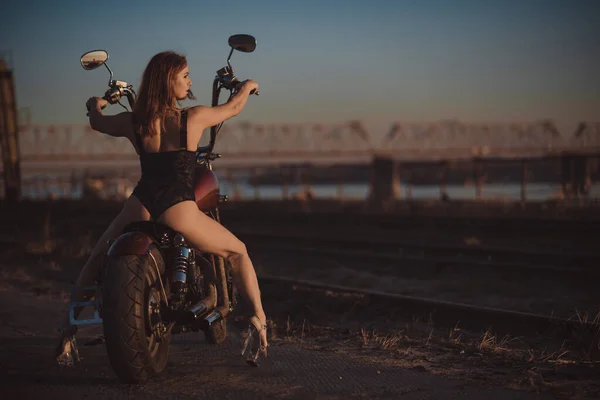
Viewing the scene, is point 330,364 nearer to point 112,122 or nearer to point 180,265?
point 180,265

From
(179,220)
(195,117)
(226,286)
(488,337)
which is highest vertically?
(195,117)

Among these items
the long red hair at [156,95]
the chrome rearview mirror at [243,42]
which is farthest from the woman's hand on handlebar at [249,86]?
the long red hair at [156,95]

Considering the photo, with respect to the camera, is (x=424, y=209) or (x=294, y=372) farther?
(x=424, y=209)

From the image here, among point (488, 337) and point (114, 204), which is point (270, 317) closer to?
point (488, 337)

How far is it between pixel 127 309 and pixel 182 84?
132cm

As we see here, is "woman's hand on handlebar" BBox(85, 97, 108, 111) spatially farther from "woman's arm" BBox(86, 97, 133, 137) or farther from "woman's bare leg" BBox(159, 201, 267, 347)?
"woman's bare leg" BBox(159, 201, 267, 347)

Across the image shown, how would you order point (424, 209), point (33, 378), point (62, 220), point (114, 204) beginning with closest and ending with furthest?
1. point (33, 378)
2. point (62, 220)
3. point (424, 209)
4. point (114, 204)

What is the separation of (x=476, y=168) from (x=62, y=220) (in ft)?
42.5

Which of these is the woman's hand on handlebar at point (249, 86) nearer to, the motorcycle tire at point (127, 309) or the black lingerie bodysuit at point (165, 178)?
the black lingerie bodysuit at point (165, 178)

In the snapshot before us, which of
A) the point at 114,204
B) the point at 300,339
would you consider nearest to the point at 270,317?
the point at 300,339

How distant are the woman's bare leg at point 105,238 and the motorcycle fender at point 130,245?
0.16 meters

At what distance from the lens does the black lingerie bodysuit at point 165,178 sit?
15.7ft

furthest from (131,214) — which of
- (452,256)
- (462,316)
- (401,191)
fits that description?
(401,191)

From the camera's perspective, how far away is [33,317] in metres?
7.57
